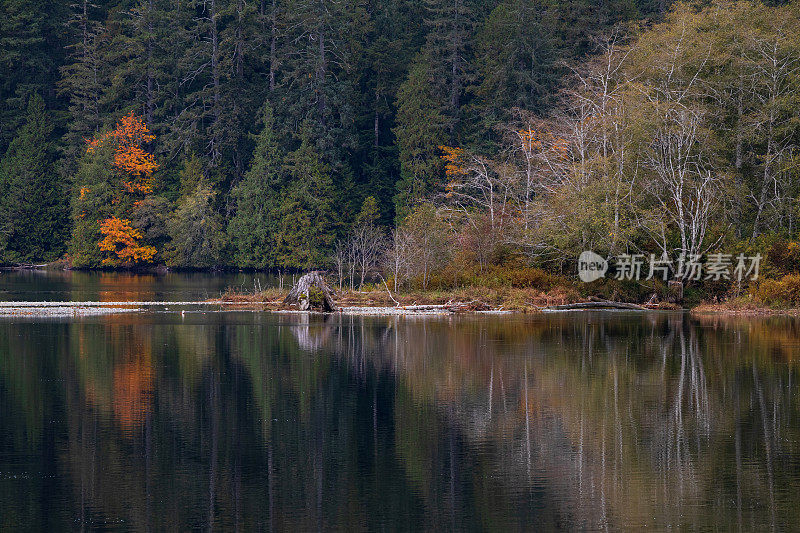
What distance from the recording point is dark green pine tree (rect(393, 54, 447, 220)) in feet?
238


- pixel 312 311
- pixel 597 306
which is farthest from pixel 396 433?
pixel 597 306

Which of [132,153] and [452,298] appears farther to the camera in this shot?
[132,153]

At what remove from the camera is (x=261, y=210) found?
73.8m

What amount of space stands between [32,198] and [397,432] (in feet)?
223

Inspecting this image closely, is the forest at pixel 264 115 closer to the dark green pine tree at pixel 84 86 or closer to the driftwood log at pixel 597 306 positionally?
the dark green pine tree at pixel 84 86

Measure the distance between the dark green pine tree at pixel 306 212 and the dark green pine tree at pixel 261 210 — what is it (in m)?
0.73

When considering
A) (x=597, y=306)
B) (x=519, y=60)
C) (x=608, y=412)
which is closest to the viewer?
(x=608, y=412)

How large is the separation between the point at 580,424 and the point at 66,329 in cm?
1858

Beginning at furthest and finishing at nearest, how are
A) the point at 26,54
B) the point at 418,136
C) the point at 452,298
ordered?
the point at 26,54 → the point at 418,136 → the point at 452,298

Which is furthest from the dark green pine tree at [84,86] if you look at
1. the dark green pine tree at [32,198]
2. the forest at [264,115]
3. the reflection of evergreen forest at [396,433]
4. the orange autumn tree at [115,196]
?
the reflection of evergreen forest at [396,433]

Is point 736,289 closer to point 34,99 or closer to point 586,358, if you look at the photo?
point 586,358

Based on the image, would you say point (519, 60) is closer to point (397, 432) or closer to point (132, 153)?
point (132, 153)

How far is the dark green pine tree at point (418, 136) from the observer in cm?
7262

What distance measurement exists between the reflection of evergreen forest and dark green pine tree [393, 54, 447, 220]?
45.4 meters
